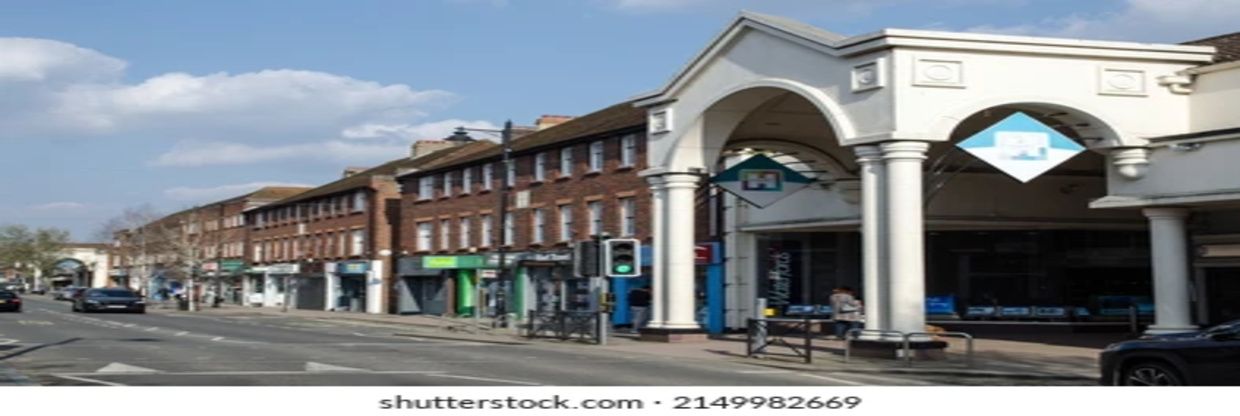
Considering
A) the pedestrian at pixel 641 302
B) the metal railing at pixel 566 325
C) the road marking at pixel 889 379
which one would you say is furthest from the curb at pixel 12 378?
the pedestrian at pixel 641 302

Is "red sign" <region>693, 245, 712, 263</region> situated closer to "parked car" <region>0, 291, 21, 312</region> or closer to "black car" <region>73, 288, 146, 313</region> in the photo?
"black car" <region>73, 288, 146, 313</region>

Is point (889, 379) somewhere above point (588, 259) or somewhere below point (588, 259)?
below

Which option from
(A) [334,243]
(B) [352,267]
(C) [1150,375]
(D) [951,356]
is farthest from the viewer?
(A) [334,243]

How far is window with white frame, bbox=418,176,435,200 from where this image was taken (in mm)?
53438

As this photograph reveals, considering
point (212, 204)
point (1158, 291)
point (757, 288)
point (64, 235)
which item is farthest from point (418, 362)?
point (64, 235)

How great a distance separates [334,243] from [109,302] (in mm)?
14000

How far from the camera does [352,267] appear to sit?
59812mm

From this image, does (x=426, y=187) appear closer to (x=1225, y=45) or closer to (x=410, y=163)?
(x=410, y=163)

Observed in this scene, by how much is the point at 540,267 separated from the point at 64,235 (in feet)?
387

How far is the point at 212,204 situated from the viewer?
8662 centimetres

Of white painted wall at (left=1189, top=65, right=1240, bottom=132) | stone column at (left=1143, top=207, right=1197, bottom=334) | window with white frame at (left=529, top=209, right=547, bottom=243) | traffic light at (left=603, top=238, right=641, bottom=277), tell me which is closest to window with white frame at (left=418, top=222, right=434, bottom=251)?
window with white frame at (left=529, top=209, right=547, bottom=243)

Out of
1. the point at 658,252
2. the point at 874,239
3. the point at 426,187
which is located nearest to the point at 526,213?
the point at 426,187

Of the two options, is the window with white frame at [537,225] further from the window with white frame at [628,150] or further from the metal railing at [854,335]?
the metal railing at [854,335]

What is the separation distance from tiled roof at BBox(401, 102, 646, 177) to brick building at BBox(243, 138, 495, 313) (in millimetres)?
5780
